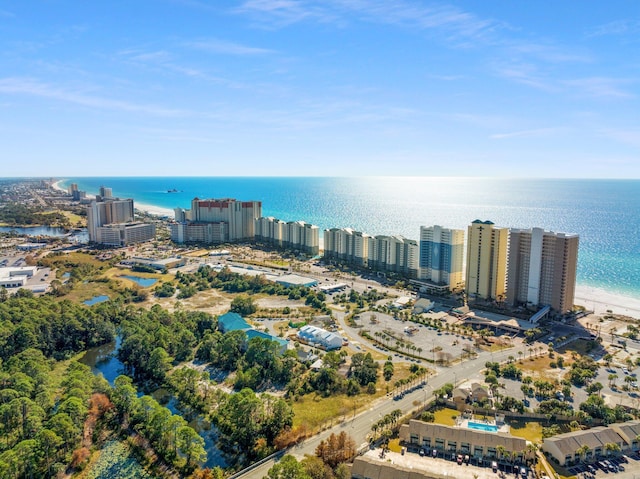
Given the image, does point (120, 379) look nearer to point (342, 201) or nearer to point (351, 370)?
point (351, 370)

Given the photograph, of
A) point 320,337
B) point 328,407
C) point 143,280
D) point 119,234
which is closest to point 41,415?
point 328,407

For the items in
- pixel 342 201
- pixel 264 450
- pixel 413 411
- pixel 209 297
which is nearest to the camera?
pixel 264 450

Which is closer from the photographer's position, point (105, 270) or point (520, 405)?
point (520, 405)

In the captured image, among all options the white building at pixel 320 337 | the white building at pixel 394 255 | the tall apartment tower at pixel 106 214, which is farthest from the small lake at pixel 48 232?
the white building at pixel 320 337

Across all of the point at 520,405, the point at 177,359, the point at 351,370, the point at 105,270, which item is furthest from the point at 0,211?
the point at 520,405

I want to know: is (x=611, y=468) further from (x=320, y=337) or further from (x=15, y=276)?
(x=15, y=276)

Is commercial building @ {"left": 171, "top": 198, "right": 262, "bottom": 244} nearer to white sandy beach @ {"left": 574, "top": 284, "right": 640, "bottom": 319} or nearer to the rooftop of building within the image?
white sandy beach @ {"left": 574, "top": 284, "right": 640, "bottom": 319}

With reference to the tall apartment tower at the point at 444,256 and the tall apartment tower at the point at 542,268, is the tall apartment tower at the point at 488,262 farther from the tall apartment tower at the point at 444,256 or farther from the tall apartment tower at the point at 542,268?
the tall apartment tower at the point at 444,256
